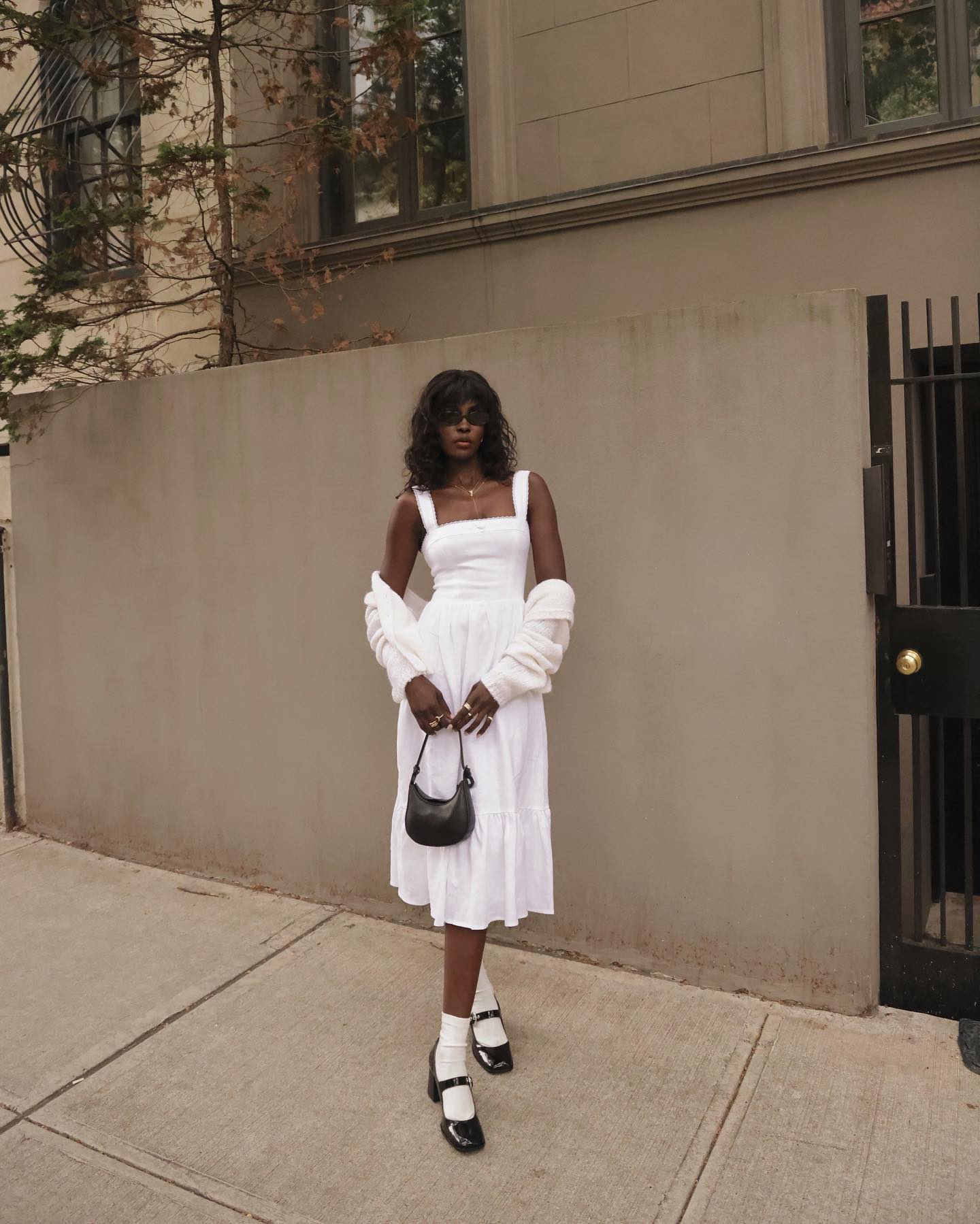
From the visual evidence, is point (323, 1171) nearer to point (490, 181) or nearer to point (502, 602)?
point (502, 602)

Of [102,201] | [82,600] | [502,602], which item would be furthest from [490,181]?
[502,602]

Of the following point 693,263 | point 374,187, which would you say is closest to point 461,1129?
point 693,263

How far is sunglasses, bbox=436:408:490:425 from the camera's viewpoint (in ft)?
10.1

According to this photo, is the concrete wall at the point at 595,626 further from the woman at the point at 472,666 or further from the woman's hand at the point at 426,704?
the woman's hand at the point at 426,704

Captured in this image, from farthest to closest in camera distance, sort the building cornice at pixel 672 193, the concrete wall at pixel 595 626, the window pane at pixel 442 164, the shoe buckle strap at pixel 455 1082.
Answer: the window pane at pixel 442 164 → the building cornice at pixel 672 193 → the concrete wall at pixel 595 626 → the shoe buckle strap at pixel 455 1082

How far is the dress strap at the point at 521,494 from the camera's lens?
3.14m

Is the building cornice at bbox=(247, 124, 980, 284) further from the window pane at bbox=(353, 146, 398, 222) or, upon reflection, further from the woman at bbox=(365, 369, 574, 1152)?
the woman at bbox=(365, 369, 574, 1152)

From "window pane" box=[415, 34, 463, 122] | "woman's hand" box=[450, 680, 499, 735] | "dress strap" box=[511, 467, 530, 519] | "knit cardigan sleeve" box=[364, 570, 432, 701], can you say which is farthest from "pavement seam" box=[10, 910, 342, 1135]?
"window pane" box=[415, 34, 463, 122]

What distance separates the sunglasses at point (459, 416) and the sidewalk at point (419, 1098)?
78.1 inches

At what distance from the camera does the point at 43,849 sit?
17.6ft

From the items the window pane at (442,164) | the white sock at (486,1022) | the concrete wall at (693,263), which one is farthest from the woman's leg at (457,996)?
the window pane at (442,164)

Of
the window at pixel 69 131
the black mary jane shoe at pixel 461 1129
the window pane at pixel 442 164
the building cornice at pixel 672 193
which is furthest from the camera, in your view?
the window at pixel 69 131

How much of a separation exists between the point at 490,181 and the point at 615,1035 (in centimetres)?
486

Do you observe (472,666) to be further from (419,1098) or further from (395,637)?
(419,1098)
